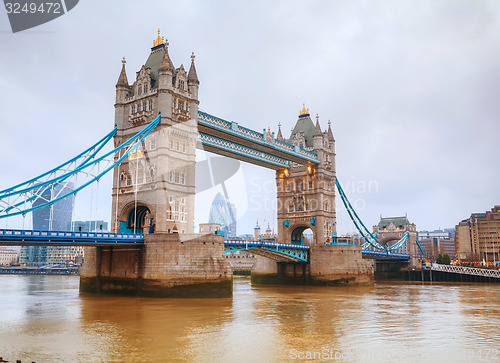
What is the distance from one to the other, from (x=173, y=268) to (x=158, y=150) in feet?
33.7

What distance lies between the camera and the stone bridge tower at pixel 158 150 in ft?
122

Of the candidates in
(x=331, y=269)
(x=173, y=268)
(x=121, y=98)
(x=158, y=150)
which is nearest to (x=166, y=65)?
(x=121, y=98)

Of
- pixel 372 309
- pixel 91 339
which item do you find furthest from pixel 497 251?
pixel 91 339

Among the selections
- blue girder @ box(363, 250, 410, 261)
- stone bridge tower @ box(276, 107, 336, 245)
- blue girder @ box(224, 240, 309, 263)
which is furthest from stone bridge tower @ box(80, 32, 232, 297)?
blue girder @ box(363, 250, 410, 261)

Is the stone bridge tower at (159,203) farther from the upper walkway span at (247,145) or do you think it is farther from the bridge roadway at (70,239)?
the upper walkway span at (247,145)

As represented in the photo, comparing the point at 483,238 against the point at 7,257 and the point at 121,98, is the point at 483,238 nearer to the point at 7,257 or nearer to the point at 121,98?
the point at 121,98

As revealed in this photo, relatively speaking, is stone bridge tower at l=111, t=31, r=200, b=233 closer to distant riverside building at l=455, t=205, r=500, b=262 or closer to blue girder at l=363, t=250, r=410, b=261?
blue girder at l=363, t=250, r=410, b=261

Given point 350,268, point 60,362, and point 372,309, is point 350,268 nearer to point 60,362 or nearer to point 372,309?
point 372,309

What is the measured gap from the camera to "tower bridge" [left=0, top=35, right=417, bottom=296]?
108ft

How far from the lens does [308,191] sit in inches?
2399

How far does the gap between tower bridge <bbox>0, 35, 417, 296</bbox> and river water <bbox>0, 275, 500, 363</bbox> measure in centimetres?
305

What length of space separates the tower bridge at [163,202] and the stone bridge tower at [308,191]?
5337 millimetres

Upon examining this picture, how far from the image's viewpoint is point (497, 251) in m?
127

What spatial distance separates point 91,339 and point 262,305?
15.7 m
